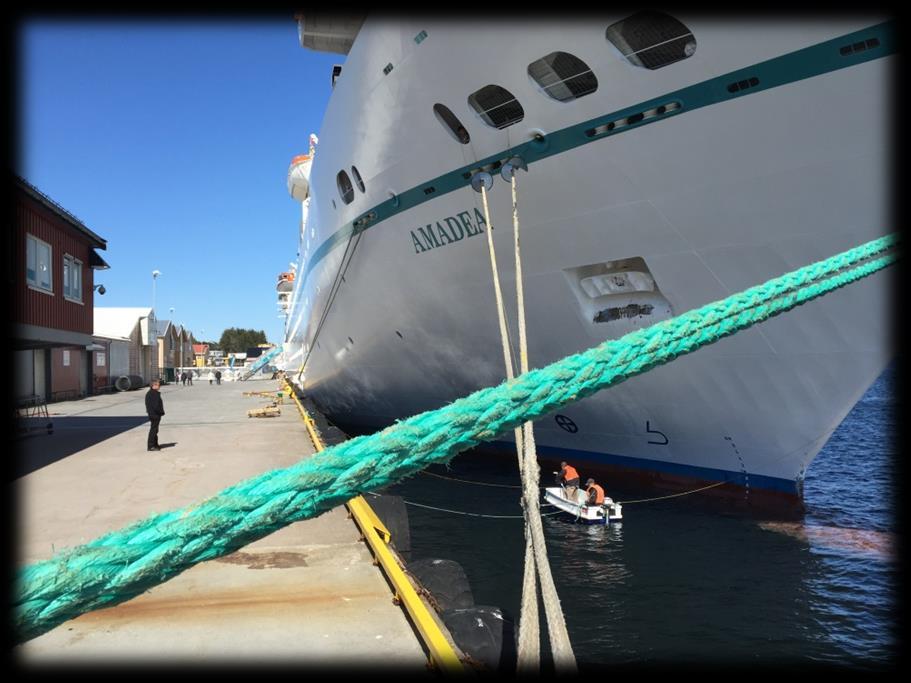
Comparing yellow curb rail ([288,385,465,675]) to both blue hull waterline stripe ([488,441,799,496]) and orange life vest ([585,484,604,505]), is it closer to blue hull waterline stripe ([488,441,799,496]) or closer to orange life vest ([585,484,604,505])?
blue hull waterline stripe ([488,441,799,496])

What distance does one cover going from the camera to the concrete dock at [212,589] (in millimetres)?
3688

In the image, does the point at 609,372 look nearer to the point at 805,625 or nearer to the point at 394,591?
the point at 394,591

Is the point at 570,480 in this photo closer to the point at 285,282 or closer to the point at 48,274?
the point at 48,274

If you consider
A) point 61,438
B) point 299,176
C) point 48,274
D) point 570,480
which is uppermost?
point 299,176

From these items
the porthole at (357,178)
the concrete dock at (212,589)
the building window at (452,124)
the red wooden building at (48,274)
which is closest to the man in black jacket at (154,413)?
the concrete dock at (212,589)

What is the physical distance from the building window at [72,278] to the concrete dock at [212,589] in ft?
23.2

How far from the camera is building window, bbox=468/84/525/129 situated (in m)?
8.10

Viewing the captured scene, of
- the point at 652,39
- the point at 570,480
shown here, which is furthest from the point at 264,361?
the point at 652,39

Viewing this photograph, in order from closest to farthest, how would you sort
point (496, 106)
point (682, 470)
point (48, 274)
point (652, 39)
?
point (652, 39), point (496, 106), point (682, 470), point (48, 274)

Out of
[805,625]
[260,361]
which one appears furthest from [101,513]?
[260,361]

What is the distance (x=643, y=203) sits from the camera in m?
7.48

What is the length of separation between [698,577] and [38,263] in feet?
50.2

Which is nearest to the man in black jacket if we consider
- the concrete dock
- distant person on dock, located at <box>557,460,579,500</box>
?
the concrete dock

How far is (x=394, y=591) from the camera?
463 cm
